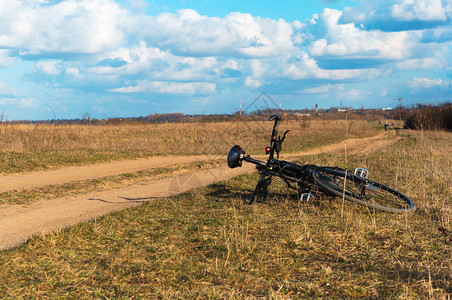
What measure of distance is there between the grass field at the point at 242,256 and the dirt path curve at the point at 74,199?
1110 mm

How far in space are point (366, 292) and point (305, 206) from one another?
11.0 ft

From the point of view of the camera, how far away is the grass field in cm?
371

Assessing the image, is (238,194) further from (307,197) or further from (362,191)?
(362,191)

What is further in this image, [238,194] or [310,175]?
[238,194]

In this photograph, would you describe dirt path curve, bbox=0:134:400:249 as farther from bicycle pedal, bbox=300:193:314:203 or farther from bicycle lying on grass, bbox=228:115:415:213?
bicycle pedal, bbox=300:193:314:203

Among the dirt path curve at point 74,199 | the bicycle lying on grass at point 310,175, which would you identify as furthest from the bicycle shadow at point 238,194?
the dirt path curve at point 74,199

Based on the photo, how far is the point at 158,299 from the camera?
3.52 meters

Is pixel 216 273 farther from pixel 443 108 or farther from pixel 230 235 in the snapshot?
pixel 443 108

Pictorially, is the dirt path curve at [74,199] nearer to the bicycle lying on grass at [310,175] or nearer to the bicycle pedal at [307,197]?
the bicycle lying on grass at [310,175]

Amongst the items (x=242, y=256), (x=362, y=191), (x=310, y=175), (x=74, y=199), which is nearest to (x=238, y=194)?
(x=310, y=175)

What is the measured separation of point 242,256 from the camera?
180 inches

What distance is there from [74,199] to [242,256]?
605 cm

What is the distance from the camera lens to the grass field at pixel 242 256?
371 centimetres

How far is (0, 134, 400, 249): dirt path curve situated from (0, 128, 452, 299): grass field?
1110 mm
